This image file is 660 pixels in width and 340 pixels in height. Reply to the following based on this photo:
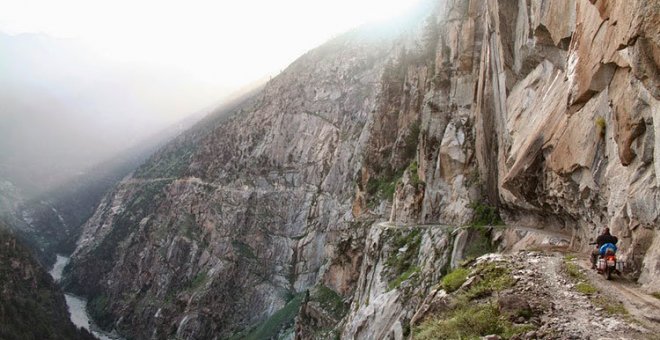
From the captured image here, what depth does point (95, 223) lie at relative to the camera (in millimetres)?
196000

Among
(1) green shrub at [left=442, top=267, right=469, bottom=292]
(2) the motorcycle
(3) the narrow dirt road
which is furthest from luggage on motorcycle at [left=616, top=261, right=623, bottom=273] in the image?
(1) green shrub at [left=442, top=267, right=469, bottom=292]

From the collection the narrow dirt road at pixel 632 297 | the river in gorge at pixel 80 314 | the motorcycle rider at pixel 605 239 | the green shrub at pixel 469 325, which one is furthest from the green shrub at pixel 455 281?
the river in gorge at pixel 80 314

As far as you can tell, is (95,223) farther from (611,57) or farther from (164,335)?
(611,57)

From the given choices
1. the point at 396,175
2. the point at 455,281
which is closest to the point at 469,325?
the point at 455,281

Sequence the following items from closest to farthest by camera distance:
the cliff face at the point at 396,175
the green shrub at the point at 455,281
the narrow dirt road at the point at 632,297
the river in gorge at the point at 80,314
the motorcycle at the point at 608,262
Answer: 1. the narrow dirt road at the point at 632,297
2. the motorcycle at the point at 608,262
3. the cliff face at the point at 396,175
4. the green shrub at the point at 455,281
5. the river in gorge at the point at 80,314

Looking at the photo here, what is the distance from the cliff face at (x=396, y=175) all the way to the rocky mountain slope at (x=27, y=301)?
13906 millimetres

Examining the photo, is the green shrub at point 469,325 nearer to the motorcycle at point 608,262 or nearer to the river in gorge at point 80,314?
the motorcycle at point 608,262

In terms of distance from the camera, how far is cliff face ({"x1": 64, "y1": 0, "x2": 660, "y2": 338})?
1484 centimetres

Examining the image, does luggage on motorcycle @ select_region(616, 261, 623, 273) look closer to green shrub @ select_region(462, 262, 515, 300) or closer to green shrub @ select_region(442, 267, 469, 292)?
green shrub @ select_region(462, 262, 515, 300)

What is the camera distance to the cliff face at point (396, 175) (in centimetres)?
1484

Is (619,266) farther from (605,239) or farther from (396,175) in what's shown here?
(396,175)

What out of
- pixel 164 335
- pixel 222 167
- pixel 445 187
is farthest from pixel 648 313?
pixel 222 167

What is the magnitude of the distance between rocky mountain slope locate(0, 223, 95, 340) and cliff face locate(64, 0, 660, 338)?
13.9 m

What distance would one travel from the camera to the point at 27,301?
117m
